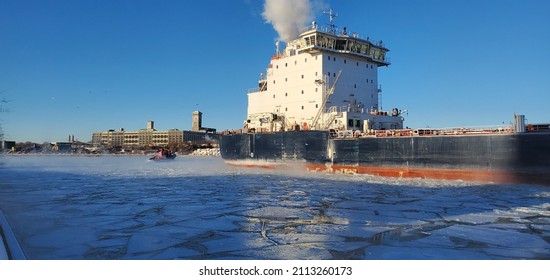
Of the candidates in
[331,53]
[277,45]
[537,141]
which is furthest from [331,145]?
[277,45]

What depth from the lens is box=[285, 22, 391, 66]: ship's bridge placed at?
2334 cm

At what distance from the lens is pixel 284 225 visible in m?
6.87

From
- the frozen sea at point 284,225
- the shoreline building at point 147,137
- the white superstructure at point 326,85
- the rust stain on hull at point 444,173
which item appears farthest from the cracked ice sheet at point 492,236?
the shoreline building at point 147,137

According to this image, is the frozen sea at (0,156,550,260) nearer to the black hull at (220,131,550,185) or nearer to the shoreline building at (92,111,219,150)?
the black hull at (220,131,550,185)

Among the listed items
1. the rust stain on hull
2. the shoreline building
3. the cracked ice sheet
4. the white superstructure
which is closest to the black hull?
the rust stain on hull

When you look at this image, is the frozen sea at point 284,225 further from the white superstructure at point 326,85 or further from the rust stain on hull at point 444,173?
the white superstructure at point 326,85

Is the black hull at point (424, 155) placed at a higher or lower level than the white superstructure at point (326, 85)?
lower

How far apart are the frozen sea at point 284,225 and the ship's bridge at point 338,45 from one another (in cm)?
1402

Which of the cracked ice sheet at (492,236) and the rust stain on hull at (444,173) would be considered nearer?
the cracked ice sheet at (492,236)

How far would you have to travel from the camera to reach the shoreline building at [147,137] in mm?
128125

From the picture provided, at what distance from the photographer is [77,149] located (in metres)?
140

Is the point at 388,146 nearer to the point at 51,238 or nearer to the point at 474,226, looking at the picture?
the point at 474,226

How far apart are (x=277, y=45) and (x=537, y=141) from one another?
19.3 metres
